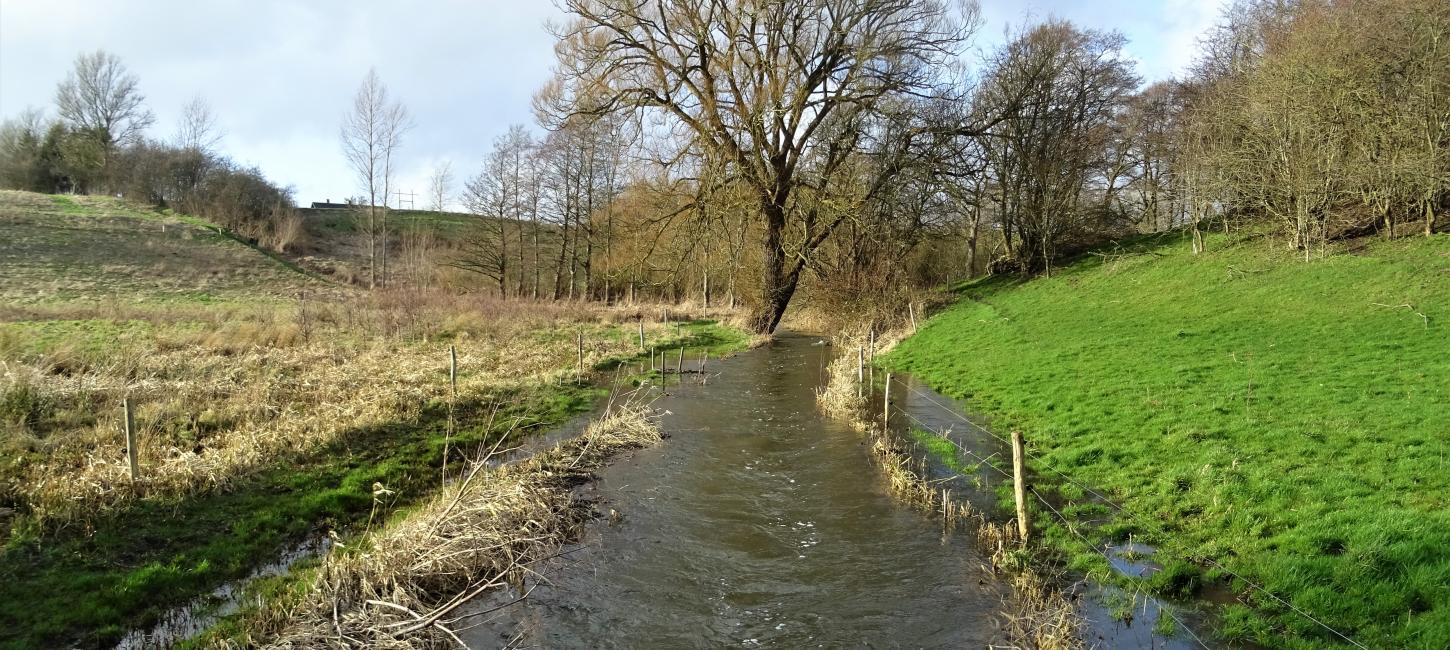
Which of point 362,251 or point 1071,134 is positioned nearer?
point 1071,134

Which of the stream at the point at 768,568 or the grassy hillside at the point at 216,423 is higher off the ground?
the grassy hillside at the point at 216,423

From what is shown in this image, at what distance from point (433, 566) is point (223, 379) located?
386 inches

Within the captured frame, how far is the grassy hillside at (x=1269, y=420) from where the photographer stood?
5570 mm

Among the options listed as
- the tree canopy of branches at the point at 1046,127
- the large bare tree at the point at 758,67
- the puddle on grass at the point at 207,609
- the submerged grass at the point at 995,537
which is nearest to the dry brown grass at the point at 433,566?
the puddle on grass at the point at 207,609

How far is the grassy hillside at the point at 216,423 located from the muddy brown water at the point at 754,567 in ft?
7.93

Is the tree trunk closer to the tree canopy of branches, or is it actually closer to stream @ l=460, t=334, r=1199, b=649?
the tree canopy of branches

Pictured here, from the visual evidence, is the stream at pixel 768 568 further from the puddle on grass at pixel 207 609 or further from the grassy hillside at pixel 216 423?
the grassy hillside at pixel 216 423

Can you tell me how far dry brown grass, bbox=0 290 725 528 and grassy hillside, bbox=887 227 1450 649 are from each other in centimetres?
1041

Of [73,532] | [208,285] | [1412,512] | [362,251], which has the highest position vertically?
[362,251]

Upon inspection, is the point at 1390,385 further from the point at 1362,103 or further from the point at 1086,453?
the point at 1362,103

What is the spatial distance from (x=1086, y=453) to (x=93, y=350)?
66.3ft

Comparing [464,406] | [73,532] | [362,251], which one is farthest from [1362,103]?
[362,251]

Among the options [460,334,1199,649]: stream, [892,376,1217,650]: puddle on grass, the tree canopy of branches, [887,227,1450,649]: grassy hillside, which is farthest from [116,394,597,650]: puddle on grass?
the tree canopy of branches

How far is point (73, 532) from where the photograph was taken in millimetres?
6738
